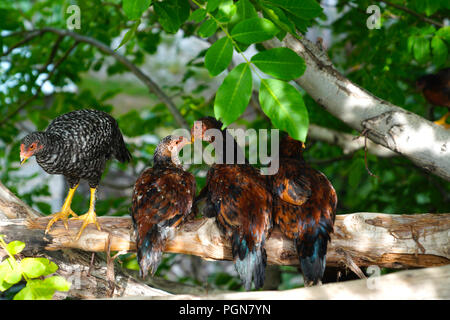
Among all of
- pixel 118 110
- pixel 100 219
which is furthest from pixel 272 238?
pixel 118 110

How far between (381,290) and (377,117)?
0.99 metres

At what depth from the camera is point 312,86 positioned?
Result: 2.59m

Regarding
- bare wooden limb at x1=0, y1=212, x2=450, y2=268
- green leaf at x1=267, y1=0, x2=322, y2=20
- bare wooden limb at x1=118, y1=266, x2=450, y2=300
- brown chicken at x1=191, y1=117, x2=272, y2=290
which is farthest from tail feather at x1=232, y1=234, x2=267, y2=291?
green leaf at x1=267, y1=0, x2=322, y2=20

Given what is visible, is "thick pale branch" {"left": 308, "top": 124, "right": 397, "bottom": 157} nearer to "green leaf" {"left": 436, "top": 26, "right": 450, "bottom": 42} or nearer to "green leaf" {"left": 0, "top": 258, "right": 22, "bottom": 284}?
"green leaf" {"left": 436, "top": 26, "right": 450, "bottom": 42}

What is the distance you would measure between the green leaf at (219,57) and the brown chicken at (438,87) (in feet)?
8.40

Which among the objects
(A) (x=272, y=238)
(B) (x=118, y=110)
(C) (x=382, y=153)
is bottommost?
(B) (x=118, y=110)

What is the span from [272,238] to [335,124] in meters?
1.80

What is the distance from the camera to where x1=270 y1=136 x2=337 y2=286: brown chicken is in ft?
7.37

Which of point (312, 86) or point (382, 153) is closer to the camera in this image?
point (312, 86)

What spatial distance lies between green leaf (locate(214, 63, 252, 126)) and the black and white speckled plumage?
1196 millimetres

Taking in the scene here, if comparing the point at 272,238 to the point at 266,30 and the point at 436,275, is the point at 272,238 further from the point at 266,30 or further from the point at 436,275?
the point at 266,30

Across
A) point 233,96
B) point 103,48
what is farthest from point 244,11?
point 103,48

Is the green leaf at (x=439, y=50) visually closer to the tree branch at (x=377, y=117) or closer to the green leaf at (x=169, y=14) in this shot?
the tree branch at (x=377, y=117)

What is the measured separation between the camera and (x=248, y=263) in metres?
2.23
